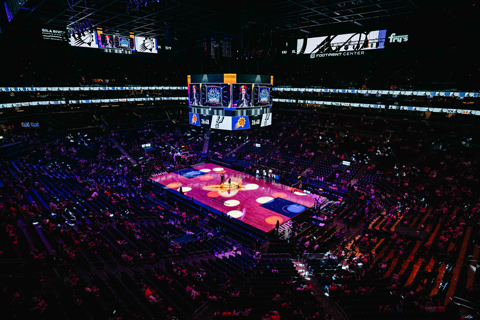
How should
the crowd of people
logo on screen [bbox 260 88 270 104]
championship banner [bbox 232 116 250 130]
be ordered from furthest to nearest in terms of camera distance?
1. logo on screen [bbox 260 88 270 104]
2. championship banner [bbox 232 116 250 130]
3. the crowd of people

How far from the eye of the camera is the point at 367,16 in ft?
57.6

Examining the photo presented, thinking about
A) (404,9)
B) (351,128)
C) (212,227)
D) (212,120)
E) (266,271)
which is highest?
(404,9)

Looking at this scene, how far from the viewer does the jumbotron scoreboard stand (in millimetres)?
17234

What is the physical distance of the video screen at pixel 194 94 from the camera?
1870 cm

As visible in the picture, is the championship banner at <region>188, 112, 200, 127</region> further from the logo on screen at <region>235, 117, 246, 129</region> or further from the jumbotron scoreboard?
the logo on screen at <region>235, 117, 246, 129</region>

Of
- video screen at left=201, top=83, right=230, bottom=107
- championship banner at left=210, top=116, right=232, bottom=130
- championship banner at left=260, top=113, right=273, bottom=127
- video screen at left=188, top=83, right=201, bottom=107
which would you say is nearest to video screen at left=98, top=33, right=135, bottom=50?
video screen at left=188, top=83, right=201, bottom=107

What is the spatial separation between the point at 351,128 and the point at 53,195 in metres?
28.9

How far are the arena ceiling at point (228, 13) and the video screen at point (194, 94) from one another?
3.52 m

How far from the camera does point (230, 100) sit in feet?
56.3

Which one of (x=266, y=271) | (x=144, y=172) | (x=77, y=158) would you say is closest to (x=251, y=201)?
(x=266, y=271)

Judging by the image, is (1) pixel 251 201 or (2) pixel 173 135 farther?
(2) pixel 173 135

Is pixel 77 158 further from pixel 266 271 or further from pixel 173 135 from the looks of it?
pixel 266 271

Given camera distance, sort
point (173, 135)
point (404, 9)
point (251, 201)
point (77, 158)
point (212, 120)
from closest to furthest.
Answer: point (404, 9)
point (212, 120)
point (251, 201)
point (77, 158)
point (173, 135)

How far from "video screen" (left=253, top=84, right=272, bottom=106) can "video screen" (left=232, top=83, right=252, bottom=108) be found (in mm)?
542
